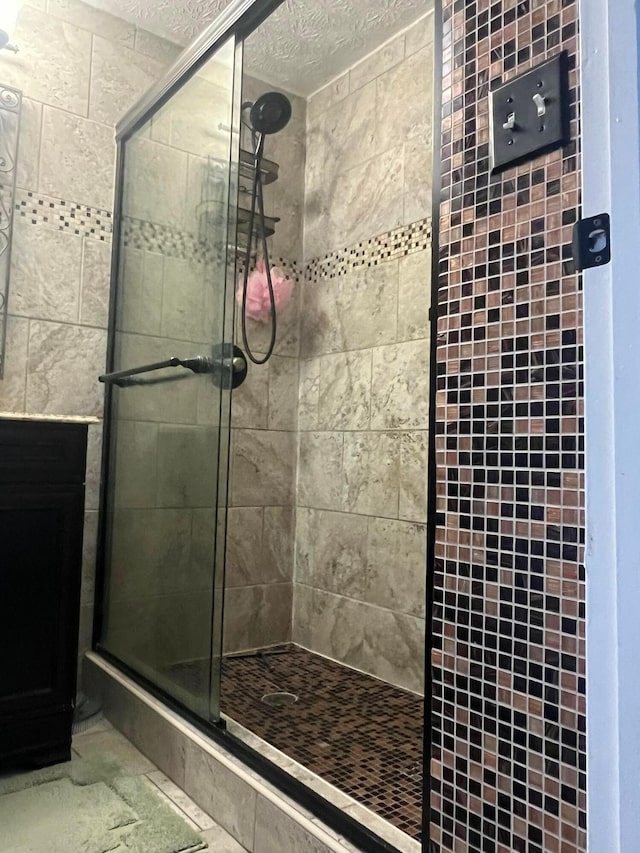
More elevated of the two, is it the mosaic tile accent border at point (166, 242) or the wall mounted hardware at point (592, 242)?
the mosaic tile accent border at point (166, 242)

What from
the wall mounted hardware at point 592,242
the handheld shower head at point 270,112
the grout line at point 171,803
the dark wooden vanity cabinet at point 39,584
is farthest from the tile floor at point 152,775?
the handheld shower head at point 270,112

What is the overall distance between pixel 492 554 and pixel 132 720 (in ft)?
4.75

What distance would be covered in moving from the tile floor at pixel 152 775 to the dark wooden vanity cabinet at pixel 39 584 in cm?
13

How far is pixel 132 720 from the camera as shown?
193cm

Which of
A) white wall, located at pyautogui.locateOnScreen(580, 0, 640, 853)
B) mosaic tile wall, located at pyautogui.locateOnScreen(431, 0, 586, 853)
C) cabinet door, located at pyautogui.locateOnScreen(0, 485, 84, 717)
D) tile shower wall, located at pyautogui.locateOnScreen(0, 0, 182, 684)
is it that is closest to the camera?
white wall, located at pyautogui.locateOnScreen(580, 0, 640, 853)

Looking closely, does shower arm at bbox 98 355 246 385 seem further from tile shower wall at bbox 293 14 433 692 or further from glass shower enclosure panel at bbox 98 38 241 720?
tile shower wall at bbox 293 14 433 692

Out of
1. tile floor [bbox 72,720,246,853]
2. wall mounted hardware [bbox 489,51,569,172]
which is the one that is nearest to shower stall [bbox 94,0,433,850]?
tile floor [bbox 72,720,246,853]

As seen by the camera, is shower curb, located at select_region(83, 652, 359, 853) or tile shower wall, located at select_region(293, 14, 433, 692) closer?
shower curb, located at select_region(83, 652, 359, 853)

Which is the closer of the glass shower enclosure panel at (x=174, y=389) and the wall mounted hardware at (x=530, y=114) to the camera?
the wall mounted hardware at (x=530, y=114)

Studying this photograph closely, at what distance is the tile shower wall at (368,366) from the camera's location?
7.48 feet

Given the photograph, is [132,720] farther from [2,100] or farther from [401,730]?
[2,100]

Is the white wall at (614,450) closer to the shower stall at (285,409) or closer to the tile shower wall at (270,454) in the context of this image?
the shower stall at (285,409)

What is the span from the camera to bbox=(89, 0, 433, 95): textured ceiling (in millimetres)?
2301

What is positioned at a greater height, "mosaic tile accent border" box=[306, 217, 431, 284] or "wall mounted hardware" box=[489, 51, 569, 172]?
"mosaic tile accent border" box=[306, 217, 431, 284]
